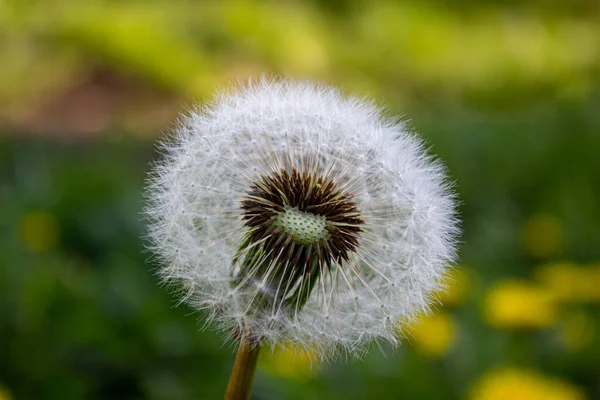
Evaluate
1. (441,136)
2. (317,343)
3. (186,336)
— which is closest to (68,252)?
(186,336)

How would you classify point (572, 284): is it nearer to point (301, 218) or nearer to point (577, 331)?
point (577, 331)

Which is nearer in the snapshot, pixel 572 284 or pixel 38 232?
pixel 572 284

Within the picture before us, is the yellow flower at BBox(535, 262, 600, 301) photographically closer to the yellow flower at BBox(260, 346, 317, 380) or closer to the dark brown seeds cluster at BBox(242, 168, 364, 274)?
the yellow flower at BBox(260, 346, 317, 380)

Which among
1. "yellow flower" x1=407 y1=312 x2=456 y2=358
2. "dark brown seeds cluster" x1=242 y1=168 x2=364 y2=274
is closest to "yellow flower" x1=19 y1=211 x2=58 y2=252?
"yellow flower" x1=407 y1=312 x2=456 y2=358

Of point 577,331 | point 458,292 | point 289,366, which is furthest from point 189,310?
point 577,331

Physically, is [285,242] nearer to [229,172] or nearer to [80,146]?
[229,172]

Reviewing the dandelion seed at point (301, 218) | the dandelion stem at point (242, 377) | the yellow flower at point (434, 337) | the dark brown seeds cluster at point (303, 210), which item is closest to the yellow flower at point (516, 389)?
the yellow flower at point (434, 337)
